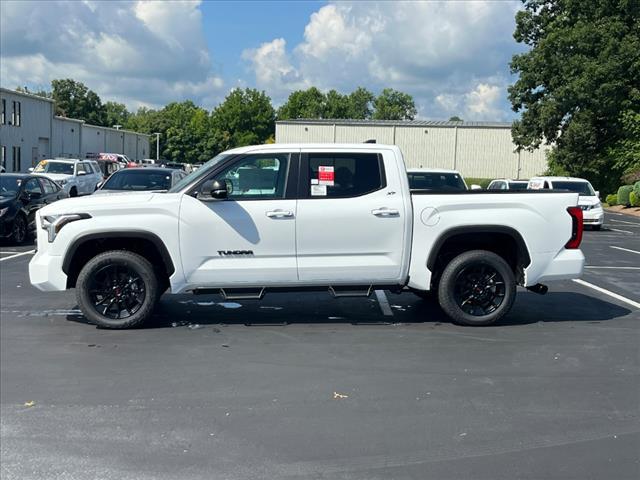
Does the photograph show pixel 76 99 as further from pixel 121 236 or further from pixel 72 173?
pixel 121 236

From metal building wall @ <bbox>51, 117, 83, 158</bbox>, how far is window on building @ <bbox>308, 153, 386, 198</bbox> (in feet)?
178

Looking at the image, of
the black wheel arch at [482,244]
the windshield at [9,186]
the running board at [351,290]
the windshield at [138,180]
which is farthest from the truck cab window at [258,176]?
the windshield at [9,186]

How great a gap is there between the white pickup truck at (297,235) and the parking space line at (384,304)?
73 centimetres

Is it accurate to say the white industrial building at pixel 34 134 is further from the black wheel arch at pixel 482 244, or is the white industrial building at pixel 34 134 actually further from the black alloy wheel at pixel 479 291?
the black alloy wheel at pixel 479 291

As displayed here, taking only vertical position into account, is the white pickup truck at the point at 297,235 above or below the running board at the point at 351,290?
above

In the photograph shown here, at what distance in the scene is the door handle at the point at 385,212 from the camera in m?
7.55

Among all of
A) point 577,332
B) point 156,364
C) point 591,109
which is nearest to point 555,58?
point 591,109

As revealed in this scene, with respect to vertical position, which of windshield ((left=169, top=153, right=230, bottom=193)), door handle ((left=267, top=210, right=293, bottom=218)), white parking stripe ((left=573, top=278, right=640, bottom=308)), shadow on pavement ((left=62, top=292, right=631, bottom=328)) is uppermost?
windshield ((left=169, top=153, right=230, bottom=193))

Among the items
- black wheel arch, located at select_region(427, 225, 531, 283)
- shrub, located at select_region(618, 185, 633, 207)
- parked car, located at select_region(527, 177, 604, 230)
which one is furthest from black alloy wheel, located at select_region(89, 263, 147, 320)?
shrub, located at select_region(618, 185, 633, 207)

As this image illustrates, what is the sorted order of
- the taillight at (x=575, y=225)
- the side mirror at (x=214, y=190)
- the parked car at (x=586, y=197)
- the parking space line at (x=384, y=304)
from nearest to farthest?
the side mirror at (x=214, y=190) → the taillight at (x=575, y=225) → the parking space line at (x=384, y=304) → the parked car at (x=586, y=197)

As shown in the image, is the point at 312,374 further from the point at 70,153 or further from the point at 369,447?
the point at 70,153

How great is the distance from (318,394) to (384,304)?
3679mm

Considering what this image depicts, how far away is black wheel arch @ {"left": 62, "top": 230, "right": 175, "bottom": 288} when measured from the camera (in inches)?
291

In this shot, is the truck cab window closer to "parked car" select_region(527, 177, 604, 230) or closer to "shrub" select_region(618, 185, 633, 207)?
"parked car" select_region(527, 177, 604, 230)
